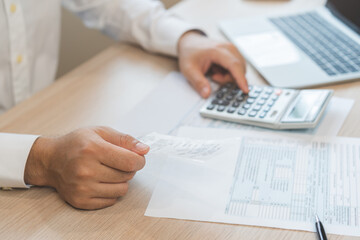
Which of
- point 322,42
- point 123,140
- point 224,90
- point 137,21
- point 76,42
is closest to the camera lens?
point 123,140

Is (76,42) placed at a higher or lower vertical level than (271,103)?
lower

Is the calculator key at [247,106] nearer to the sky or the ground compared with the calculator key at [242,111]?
nearer to the sky

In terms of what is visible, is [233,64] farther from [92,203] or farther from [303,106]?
[92,203]

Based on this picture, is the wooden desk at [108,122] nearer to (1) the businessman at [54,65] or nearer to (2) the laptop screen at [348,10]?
(1) the businessman at [54,65]

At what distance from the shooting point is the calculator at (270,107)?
2.56 feet

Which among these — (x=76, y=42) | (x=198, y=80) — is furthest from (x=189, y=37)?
(x=76, y=42)

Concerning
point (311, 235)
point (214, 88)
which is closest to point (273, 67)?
point (214, 88)

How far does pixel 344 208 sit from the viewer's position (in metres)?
0.62

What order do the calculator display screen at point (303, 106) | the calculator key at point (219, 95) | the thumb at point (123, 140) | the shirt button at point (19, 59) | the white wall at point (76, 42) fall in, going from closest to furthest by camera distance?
1. the thumb at point (123, 140)
2. the calculator display screen at point (303, 106)
3. the calculator key at point (219, 95)
4. the shirt button at point (19, 59)
5. the white wall at point (76, 42)

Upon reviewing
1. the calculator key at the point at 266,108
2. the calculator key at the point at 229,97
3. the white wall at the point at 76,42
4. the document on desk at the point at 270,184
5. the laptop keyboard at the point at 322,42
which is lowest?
the white wall at the point at 76,42

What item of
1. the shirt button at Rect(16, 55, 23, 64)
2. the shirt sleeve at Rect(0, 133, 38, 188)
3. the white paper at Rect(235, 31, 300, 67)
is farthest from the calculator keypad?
the shirt button at Rect(16, 55, 23, 64)

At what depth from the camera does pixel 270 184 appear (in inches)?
26.4

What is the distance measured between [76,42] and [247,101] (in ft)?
4.60

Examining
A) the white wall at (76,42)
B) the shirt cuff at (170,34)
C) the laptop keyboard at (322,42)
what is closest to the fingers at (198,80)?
the shirt cuff at (170,34)
